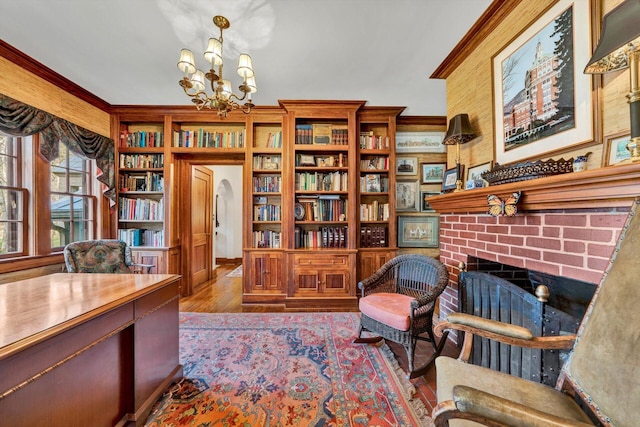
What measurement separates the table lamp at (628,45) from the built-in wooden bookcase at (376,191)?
2.36m

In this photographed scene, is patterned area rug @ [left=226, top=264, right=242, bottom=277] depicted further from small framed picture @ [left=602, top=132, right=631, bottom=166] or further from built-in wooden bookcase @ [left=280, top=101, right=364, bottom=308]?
small framed picture @ [left=602, top=132, right=631, bottom=166]

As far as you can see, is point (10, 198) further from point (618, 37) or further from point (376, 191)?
point (618, 37)

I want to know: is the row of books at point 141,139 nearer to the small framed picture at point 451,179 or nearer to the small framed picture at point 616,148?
the small framed picture at point 451,179

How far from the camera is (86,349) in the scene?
1.07m

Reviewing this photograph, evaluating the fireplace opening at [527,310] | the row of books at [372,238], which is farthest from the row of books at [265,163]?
the fireplace opening at [527,310]

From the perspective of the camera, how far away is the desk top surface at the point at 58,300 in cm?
91

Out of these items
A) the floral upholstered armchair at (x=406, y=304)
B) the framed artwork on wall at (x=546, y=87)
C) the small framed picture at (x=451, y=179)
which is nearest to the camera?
the framed artwork on wall at (x=546, y=87)

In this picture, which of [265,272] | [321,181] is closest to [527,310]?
[321,181]

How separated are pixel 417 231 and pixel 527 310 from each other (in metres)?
2.25

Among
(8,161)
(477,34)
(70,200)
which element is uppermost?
(477,34)

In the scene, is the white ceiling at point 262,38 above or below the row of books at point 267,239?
above

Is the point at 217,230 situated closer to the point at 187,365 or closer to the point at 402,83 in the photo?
the point at 187,365

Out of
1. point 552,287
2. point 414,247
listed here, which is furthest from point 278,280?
point 552,287

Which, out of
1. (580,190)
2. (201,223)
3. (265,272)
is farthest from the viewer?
(201,223)
